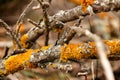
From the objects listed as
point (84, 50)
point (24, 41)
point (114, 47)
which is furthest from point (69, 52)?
point (24, 41)

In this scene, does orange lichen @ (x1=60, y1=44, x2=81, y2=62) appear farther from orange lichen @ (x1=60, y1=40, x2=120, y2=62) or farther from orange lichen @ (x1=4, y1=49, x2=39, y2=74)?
orange lichen @ (x1=4, y1=49, x2=39, y2=74)

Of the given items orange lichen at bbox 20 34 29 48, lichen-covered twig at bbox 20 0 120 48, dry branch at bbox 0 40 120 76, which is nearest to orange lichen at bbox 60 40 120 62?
dry branch at bbox 0 40 120 76

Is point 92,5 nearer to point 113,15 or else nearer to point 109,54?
point 109,54

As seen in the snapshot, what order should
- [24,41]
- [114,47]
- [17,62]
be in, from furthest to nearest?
[24,41], [17,62], [114,47]

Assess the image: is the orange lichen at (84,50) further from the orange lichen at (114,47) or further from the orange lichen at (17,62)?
the orange lichen at (17,62)

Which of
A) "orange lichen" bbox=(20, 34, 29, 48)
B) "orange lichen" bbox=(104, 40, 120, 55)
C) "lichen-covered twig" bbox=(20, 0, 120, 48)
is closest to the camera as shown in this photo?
"orange lichen" bbox=(104, 40, 120, 55)

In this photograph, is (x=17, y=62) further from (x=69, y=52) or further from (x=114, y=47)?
(x=114, y=47)

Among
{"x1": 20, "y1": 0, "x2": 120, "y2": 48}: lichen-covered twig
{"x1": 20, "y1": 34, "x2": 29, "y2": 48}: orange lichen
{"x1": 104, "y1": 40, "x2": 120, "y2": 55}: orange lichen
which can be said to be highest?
{"x1": 20, "y1": 0, "x2": 120, "y2": 48}: lichen-covered twig

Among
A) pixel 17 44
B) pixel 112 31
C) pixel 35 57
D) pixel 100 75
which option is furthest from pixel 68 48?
pixel 112 31

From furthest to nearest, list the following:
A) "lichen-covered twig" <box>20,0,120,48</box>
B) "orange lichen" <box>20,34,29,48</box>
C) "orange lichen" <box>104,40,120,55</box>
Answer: "orange lichen" <box>20,34,29,48</box> < "lichen-covered twig" <box>20,0,120,48</box> < "orange lichen" <box>104,40,120,55</box>
